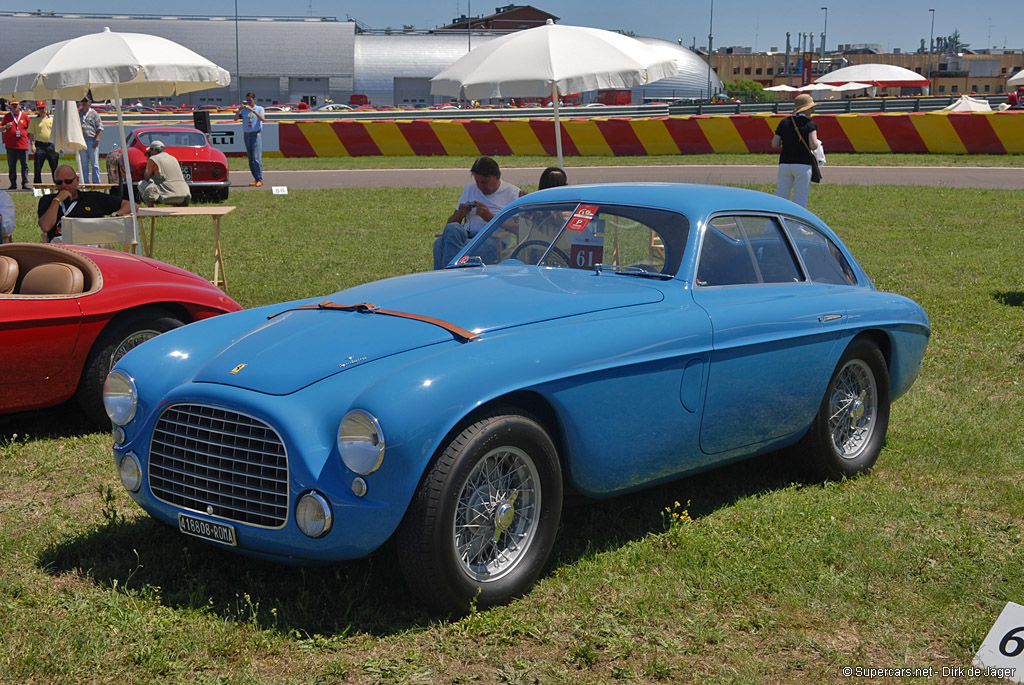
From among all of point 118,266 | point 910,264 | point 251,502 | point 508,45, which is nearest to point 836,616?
point 251,502

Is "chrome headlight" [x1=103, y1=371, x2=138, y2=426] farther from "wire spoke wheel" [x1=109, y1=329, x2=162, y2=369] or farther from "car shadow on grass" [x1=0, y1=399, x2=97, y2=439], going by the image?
"car shadow on grass" [x1=0, y1=399, x2=97, y2=439]

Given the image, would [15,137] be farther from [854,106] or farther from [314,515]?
[854,106]

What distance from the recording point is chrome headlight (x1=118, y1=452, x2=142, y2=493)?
13.1 ft

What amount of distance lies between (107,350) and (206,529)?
2.50 metres

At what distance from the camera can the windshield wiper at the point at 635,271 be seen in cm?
471

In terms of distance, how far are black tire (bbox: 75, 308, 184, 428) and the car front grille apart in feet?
6.73

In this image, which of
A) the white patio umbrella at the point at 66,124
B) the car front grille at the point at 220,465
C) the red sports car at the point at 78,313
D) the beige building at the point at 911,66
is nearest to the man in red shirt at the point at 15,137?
the white patio umbrella at the point at 66,124

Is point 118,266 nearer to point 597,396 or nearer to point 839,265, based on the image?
point 597,396

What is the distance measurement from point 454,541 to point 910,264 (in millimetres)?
9053

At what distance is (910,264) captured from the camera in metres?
11.3

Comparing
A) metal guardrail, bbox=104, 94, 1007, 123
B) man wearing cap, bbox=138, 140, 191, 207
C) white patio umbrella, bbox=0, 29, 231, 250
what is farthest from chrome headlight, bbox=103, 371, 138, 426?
metal guardrail, bbox=104, 94, 1007, 123

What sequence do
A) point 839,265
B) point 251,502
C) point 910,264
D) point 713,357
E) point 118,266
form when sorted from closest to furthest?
1. point 251,502
2. point 713,357
3. point 839,265
4. point 118,266
5. point 910,264

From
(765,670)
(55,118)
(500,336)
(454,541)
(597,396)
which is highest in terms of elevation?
(55,118)

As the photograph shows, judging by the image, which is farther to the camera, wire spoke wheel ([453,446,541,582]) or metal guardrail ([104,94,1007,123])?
metal guardrail ([104,94,1007,123])
